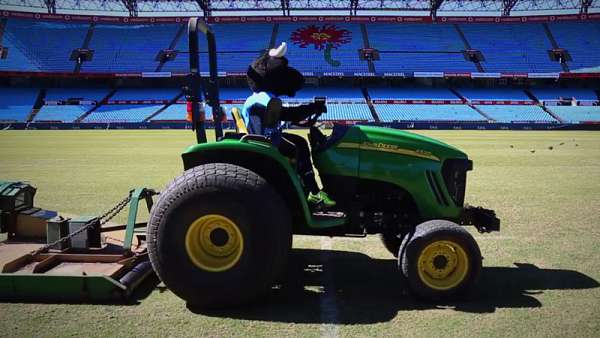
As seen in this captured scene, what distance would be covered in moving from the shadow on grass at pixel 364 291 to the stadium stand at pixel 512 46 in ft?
141

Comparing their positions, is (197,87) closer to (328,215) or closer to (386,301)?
(328,215)

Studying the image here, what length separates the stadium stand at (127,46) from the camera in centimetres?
4356

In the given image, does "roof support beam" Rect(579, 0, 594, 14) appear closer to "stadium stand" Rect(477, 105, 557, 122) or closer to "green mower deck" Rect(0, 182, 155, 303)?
"stadium stand" Rect(477, 105, 557, 122)

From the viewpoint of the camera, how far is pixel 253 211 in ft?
10.3

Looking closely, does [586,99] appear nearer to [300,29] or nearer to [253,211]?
[300,29]

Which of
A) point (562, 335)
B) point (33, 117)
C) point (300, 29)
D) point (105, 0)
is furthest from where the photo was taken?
point (300, 29)

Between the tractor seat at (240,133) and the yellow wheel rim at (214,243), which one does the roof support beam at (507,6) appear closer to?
the tractor seat at (240,133)

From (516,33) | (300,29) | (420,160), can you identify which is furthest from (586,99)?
(420,160)

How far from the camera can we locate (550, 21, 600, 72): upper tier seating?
4247 cm

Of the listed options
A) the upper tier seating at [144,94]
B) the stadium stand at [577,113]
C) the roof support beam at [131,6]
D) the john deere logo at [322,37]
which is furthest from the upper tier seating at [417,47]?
the roof support beam at [131,6]

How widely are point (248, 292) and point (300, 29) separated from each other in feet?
154

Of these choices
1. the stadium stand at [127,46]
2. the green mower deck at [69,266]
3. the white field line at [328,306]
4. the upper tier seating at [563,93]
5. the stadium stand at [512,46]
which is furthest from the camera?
the stadium stand at [127,46]

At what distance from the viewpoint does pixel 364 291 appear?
367 cm

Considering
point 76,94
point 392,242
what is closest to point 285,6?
point 76,94
